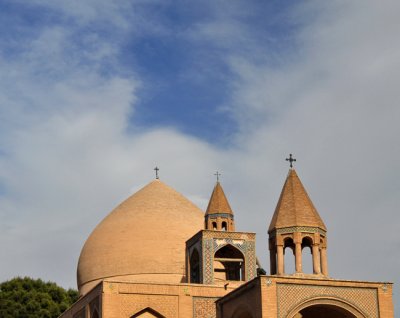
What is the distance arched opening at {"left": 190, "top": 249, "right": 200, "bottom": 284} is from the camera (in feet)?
83.3

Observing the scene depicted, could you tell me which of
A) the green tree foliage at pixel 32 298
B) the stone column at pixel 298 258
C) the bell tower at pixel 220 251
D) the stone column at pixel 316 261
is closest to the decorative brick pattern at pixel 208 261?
the bell tower at pixel 220 251

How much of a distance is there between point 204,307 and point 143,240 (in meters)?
4.59

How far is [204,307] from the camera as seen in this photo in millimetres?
23016

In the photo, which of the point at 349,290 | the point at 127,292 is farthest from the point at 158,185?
the point at 349,290

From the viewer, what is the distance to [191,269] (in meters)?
25.6

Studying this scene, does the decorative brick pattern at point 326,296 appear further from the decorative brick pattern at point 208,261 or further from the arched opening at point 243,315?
the decorative brick pattern at point 208,261

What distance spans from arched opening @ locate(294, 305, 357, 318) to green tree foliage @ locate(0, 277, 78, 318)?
55.5 feet

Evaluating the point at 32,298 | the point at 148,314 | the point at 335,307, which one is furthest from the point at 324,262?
the point at 32,298

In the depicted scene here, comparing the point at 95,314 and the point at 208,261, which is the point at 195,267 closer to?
the point at 208,261

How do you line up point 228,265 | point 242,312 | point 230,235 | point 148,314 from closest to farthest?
1. point 242,312
2. point 148,314
3. point 230,235
4. point 228,265

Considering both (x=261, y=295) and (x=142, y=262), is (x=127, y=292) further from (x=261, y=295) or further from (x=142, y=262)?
(x=261, y=295)

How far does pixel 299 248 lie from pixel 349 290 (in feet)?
6.45

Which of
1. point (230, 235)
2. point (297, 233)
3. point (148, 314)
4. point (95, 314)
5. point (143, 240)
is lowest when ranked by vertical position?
point (148, 314)

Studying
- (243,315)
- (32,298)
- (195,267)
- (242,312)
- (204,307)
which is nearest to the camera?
(242,312)
